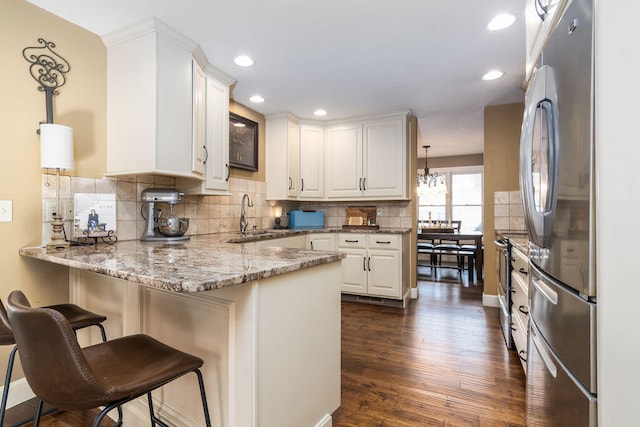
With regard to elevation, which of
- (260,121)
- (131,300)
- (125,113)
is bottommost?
(131,300)

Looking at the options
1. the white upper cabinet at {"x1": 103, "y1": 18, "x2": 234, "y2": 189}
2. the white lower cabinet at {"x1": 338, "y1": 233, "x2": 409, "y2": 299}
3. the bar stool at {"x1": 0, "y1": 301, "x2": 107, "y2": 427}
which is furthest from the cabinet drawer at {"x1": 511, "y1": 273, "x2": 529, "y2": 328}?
the white upper cabinet at {"x1": 103, "y1": 18, "x2": 234, "y2": 189}

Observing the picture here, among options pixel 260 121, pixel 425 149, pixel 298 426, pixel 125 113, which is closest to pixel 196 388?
pixel 298 426

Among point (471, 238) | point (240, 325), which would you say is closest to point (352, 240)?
point (471, 238)

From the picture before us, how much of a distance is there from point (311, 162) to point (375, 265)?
1.64 m

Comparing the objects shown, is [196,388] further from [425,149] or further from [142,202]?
[425,149]

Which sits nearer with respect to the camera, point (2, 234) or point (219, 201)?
point (2, 234)

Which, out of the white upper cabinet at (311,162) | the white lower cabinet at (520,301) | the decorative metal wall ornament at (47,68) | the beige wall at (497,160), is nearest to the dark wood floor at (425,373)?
the white lower cabinet at (520,301)

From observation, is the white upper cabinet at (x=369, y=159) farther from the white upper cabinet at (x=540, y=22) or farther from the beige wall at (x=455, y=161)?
the beige wall at (x=455, y=161)

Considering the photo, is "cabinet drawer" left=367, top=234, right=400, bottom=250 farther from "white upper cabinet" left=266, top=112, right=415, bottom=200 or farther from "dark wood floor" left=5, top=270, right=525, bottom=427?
"dark wood floor" left=5, top=270, right=525, bottom=427

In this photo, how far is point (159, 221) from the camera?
2428 mm

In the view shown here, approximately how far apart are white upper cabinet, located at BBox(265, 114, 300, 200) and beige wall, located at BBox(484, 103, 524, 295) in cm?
236

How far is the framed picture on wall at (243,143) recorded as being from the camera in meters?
3.52

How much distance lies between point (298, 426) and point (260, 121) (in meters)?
3.47

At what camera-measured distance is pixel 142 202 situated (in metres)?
2.48
